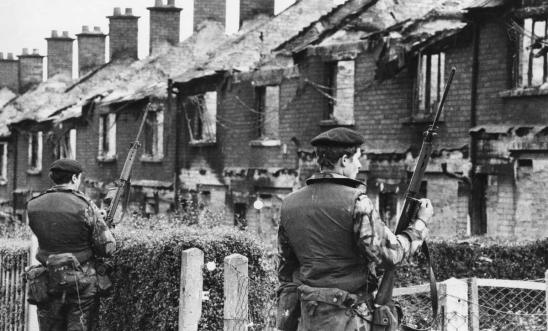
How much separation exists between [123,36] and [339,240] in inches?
1379

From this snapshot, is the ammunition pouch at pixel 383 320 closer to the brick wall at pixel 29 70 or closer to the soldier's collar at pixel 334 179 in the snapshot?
the soldier's collar at pixel 334 179

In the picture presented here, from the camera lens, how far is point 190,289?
329 inches

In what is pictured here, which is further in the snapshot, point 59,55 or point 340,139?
point 59,55

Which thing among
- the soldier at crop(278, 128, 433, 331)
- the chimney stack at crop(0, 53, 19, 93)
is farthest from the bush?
the chimney stack at crop(0, 53, 19, 93)

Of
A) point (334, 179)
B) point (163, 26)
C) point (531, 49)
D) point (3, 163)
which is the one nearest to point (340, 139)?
point (334, 179)

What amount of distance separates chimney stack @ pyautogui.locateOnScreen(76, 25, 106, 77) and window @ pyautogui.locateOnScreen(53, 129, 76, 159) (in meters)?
6.08

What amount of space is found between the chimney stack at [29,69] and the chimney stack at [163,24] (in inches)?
541

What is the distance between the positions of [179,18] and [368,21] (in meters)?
15.6

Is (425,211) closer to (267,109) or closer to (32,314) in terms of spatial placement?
(32,314)

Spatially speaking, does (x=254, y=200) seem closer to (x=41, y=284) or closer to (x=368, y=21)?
(x=368, y=21)

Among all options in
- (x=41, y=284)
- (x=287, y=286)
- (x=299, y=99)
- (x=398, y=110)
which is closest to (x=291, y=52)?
(x=299, y=99)

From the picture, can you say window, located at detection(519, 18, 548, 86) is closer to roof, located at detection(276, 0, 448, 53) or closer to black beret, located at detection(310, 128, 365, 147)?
roof, located at detection(276, 0, 448, 53)

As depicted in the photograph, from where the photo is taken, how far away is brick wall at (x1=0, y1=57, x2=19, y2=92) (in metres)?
50.8

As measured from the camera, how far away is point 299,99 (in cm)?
2323
